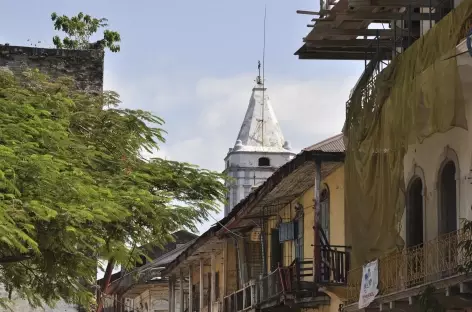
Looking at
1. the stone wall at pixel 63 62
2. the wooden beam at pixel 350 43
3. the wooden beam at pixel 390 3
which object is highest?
the stone wall at pixel 63 62

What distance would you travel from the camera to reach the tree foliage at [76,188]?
20.4m

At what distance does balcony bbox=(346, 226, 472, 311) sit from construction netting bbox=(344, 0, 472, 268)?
77cm

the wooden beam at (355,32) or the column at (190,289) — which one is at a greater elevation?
the wooden beam at (355,32)

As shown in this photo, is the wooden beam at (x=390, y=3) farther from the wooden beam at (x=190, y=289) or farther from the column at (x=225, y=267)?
the wooden beam at (x=190, y=289)

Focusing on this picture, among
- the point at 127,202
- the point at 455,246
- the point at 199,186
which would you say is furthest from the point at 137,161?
the point at 455,246

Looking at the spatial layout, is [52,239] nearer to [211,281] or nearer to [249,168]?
[211,281]

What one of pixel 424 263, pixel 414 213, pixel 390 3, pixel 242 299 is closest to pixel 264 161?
pixel 242 299

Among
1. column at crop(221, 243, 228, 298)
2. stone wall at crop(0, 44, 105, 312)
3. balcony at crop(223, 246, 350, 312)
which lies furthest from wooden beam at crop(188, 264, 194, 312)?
balcony at crop(223, 246, 350, 312)

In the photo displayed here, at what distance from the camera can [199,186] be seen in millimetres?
25984

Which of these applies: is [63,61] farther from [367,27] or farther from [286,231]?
[367,27]

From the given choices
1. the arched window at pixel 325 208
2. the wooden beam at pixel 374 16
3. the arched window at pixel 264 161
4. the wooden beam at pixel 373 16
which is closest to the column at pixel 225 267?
the arched window at pixel 325 208

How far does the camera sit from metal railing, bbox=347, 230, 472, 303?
1925cm

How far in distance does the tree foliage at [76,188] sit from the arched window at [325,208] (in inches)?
144

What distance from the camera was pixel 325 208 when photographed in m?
29.4
